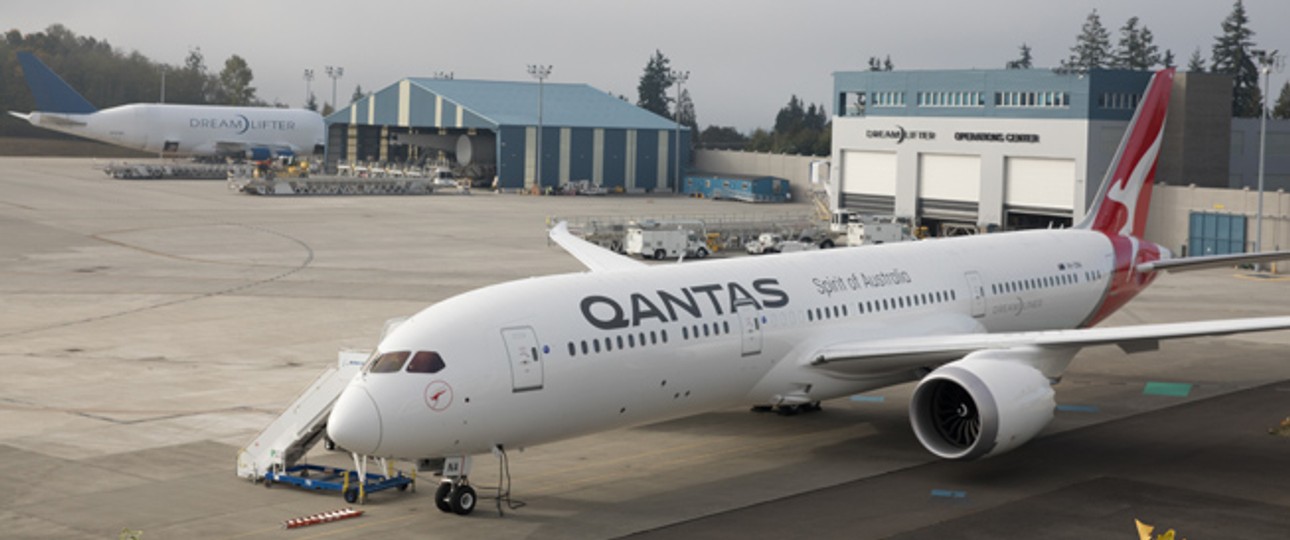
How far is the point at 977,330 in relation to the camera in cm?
3353

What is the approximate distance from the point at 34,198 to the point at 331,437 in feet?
286

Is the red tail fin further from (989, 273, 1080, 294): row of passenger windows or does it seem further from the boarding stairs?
the boarding stairs

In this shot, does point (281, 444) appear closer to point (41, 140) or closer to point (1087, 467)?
point (1087, 467)

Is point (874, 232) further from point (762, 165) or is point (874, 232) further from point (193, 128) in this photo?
point (193, 128)

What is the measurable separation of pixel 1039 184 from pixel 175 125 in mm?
97538

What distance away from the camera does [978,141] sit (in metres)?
82.4

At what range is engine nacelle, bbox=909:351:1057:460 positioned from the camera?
2605cm

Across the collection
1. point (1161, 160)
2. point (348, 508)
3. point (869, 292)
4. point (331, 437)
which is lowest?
point (348, 508)

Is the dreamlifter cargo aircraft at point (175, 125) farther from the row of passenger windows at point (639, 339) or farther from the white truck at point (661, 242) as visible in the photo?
the row of passenger windows at point (639, 339)

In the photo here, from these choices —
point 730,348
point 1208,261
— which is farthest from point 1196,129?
point 730,348

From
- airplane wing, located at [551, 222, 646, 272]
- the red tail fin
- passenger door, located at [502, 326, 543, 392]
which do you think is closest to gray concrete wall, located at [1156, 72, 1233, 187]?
the red tail fin

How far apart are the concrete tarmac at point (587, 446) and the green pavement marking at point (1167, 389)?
327 mm

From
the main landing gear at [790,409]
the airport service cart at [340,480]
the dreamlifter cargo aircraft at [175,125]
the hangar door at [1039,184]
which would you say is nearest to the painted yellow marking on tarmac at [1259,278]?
the hangar door at [1039,184]

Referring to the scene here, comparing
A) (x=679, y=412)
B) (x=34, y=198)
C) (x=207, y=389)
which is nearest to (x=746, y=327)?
(x=679, y=412)
